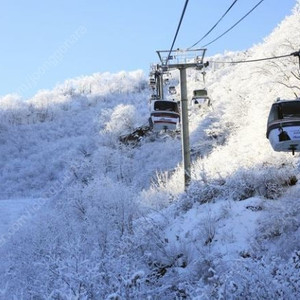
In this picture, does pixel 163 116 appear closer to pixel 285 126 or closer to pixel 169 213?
pixel 169 213

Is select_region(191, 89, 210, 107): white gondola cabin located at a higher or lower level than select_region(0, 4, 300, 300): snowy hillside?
higher

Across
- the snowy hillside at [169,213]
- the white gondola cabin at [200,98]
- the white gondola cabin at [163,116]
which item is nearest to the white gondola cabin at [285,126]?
the snowy hillside at [169,213]

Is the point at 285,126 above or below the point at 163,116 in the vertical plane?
below

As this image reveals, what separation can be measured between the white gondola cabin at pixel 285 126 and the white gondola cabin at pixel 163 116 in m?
5.91

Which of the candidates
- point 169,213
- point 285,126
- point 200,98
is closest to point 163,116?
point 169,213

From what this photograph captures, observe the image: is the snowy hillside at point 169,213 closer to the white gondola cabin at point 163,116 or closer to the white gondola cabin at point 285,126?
the white gondola cabin at point 285,126

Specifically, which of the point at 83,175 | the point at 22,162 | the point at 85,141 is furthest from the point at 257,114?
the point at 22,162

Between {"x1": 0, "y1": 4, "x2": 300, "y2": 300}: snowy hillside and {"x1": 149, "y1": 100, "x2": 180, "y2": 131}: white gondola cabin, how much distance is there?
224 centimetres

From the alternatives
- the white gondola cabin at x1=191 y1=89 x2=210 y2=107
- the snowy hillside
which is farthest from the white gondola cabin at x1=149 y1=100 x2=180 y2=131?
the white gondola cabin at x1=191 y1=89 x2=210 y2=107

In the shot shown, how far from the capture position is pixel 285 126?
9.03m

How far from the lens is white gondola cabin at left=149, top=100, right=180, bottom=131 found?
1507 cm

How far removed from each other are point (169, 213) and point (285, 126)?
5.80 m

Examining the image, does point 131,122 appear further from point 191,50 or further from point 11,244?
point 191,50

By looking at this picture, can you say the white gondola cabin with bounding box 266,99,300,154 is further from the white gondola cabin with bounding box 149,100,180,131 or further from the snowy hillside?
the white gondola cabin with bounding box 149,100,180,131
